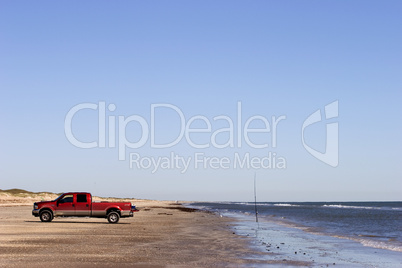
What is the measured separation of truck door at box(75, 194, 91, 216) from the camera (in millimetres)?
36188

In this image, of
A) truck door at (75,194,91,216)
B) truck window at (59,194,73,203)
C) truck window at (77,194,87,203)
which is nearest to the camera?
truck door at (75,194,91,216)

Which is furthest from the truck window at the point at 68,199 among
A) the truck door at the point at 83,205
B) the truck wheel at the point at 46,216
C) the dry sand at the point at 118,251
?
the dry sand at the point at 118,251

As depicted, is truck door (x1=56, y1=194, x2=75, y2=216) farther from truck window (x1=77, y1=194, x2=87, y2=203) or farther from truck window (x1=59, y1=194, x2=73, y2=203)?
truck window (x1=77, y1=194, x2=87, y2=203)

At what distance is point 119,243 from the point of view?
21.5 metres

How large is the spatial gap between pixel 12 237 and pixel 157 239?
22.6 ft

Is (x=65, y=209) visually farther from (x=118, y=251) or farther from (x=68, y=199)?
(x=118, y=251)

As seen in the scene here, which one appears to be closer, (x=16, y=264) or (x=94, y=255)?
(x=16, y=264)

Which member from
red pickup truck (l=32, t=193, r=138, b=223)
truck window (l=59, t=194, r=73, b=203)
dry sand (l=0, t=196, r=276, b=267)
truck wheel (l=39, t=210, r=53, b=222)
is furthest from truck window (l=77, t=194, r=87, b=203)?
dry sand (l=0, t=196, r=276, b=267)

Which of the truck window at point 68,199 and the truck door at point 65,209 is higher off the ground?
the truck window at point 68,199

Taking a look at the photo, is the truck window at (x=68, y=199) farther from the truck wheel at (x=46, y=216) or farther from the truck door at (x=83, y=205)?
the truck wheel at (x=46, y=216)

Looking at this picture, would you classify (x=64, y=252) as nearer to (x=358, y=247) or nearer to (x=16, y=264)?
(x=16, y=264)

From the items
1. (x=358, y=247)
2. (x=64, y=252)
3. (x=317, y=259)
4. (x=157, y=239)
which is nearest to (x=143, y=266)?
(x=64, y=252)

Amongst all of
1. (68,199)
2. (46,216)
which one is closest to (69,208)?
(68,199)

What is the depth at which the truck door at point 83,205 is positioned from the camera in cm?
3619
